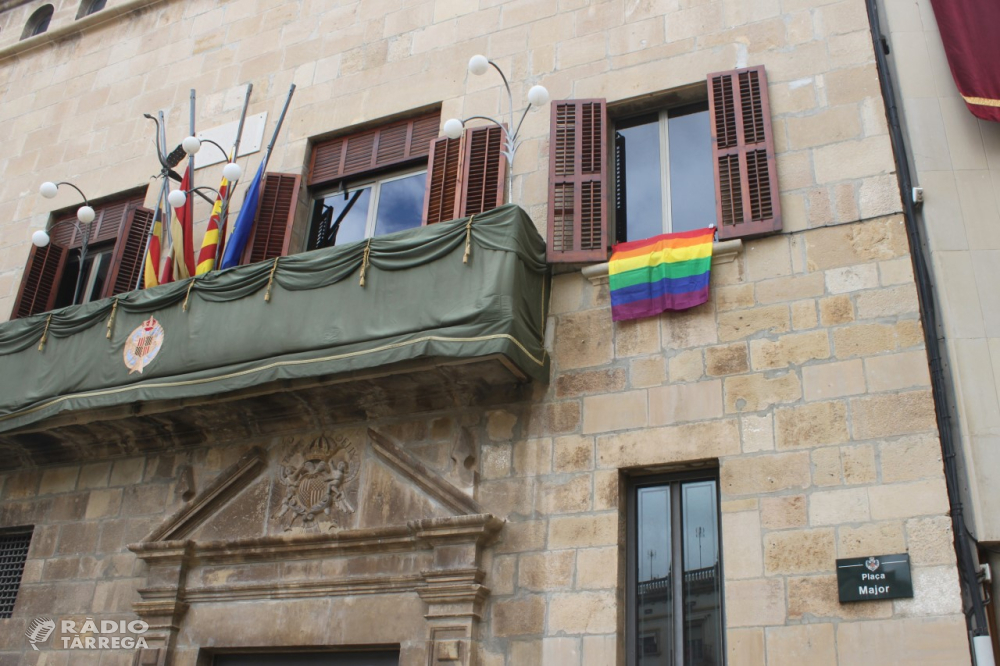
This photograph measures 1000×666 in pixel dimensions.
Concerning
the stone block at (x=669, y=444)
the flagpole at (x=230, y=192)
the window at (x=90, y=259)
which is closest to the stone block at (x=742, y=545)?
the stone block at (x=669, y=444)

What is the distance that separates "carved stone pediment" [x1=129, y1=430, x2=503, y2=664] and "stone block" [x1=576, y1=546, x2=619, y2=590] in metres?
0.77

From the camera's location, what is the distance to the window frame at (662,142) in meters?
9.30

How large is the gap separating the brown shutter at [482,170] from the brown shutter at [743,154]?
2102 millimetres

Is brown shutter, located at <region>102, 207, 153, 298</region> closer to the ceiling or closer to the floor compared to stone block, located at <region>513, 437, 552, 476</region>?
closer to the ceiling

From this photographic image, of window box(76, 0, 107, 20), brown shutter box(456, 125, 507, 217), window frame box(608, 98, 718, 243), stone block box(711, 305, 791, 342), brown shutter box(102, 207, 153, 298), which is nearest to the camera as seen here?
stone block box(711, 305, 791, 342)

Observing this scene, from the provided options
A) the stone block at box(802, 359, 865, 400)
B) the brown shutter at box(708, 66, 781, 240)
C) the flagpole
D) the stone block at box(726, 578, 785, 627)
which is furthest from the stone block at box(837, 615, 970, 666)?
the flagpole

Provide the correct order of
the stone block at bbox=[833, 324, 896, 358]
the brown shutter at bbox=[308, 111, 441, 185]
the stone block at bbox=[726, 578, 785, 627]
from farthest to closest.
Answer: the brown shutter at bbox=[308, 111, 441, 185]
the stone block at bbox=[833, 324, 896, 358]
the stone block at bbox=[726, 578, 785, 627]

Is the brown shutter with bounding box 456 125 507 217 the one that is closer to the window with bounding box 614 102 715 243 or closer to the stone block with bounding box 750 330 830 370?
the window with bounding box 614 102 715 243

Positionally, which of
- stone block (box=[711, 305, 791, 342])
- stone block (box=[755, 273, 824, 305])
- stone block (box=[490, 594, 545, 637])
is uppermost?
stone block (box=[755, 273, 824, 305])

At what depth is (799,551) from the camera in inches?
275

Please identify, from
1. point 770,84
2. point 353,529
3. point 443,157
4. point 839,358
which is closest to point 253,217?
point 443,157

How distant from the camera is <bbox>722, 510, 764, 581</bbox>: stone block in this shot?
7.08 metres

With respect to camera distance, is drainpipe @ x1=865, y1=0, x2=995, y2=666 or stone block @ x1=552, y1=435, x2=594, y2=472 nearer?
drainpipe @ x1=865, y1=0, x2=995, y2=666

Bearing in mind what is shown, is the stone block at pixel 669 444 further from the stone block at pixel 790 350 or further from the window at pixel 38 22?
the window at pixel 38 22
